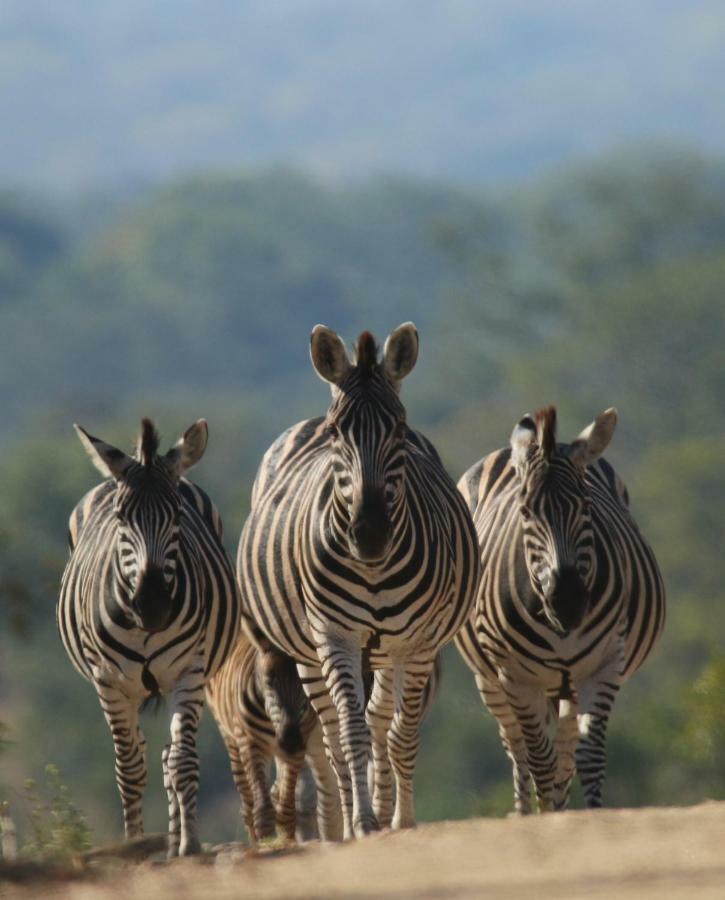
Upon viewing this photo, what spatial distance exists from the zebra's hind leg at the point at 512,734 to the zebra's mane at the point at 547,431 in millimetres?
1639

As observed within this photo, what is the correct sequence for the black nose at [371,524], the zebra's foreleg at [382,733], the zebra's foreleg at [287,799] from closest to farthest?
the black nose at [371,524] < the zebra's foreleg at [382,733] < the zebra's foreleg at [287,799]

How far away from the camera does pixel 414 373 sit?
88812 millimetres

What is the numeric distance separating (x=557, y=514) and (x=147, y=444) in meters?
2.19

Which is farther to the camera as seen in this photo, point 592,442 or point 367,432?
point 592,442

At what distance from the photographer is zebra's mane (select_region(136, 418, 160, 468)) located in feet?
30.6

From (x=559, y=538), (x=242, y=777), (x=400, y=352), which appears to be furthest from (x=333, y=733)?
(x=242, y=777)

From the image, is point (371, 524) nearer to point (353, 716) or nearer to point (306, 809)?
point (353, 716)

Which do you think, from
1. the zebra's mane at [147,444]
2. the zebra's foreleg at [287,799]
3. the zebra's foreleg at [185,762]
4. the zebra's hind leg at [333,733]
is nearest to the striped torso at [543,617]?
the zebra's hind leg at [333,733]

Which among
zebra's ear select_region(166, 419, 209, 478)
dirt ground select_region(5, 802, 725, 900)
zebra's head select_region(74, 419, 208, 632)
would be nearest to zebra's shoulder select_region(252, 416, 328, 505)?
zebra's ear select_region(166, 419, 209, 478)

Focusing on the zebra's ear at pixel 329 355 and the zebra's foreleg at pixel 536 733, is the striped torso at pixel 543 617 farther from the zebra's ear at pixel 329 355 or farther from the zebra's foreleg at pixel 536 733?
the zebra's ear at pixel 329 355

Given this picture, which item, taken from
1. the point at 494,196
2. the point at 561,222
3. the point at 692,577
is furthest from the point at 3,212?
the point at 692,577

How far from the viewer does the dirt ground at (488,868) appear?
6078mm

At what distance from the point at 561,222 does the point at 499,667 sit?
220 ft

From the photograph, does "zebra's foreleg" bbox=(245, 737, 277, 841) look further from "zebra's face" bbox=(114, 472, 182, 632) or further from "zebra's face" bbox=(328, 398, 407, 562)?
"zebra's face" bbox=(328, 398, 407, 562)
